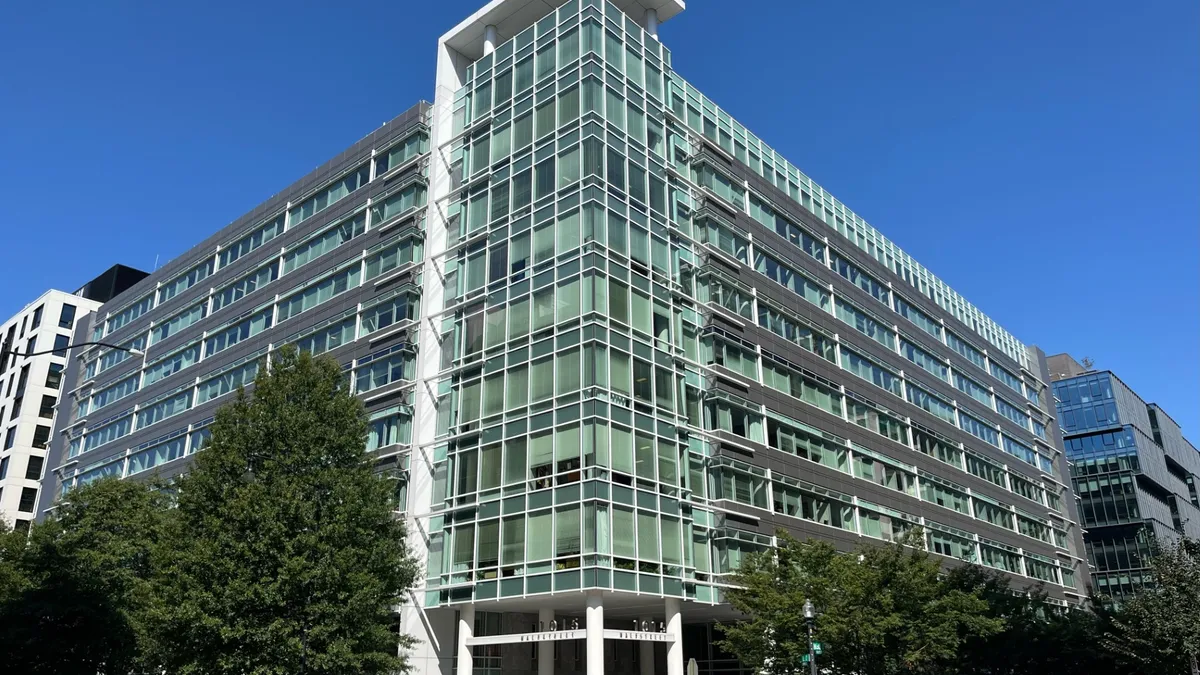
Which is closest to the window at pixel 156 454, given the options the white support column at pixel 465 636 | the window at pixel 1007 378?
the white support column at pixel 465 636

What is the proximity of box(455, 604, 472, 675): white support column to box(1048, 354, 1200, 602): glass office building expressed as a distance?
2979 inches

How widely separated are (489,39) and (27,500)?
2424 inches

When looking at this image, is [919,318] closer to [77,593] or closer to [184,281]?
[184,281]

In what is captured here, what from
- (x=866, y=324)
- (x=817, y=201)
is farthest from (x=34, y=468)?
(x=866, y=324)

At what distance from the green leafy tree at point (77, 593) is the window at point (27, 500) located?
44698 mm

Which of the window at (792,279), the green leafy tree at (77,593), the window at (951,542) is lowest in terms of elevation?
the green leafy tree at (77,593)

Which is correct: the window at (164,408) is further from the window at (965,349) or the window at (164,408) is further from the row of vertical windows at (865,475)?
the window at (965,349)

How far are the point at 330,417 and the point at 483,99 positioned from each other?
2248 cm

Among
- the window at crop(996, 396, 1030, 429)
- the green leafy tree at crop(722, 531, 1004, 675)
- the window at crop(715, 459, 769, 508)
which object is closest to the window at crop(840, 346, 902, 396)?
the window at crop(715, 459, 769, 508)

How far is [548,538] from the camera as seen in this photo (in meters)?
37.1

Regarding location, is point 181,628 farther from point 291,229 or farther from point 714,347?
point 291,229

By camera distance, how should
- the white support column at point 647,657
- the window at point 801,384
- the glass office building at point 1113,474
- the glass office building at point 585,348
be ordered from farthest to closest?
the glass office building at point 1113,474 < the window at point 801,384 < the white support column at point 647,657 < the glass office building at point 585,348

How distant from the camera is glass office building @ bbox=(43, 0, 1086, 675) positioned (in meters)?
38.9

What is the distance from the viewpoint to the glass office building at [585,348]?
38.9 metres
